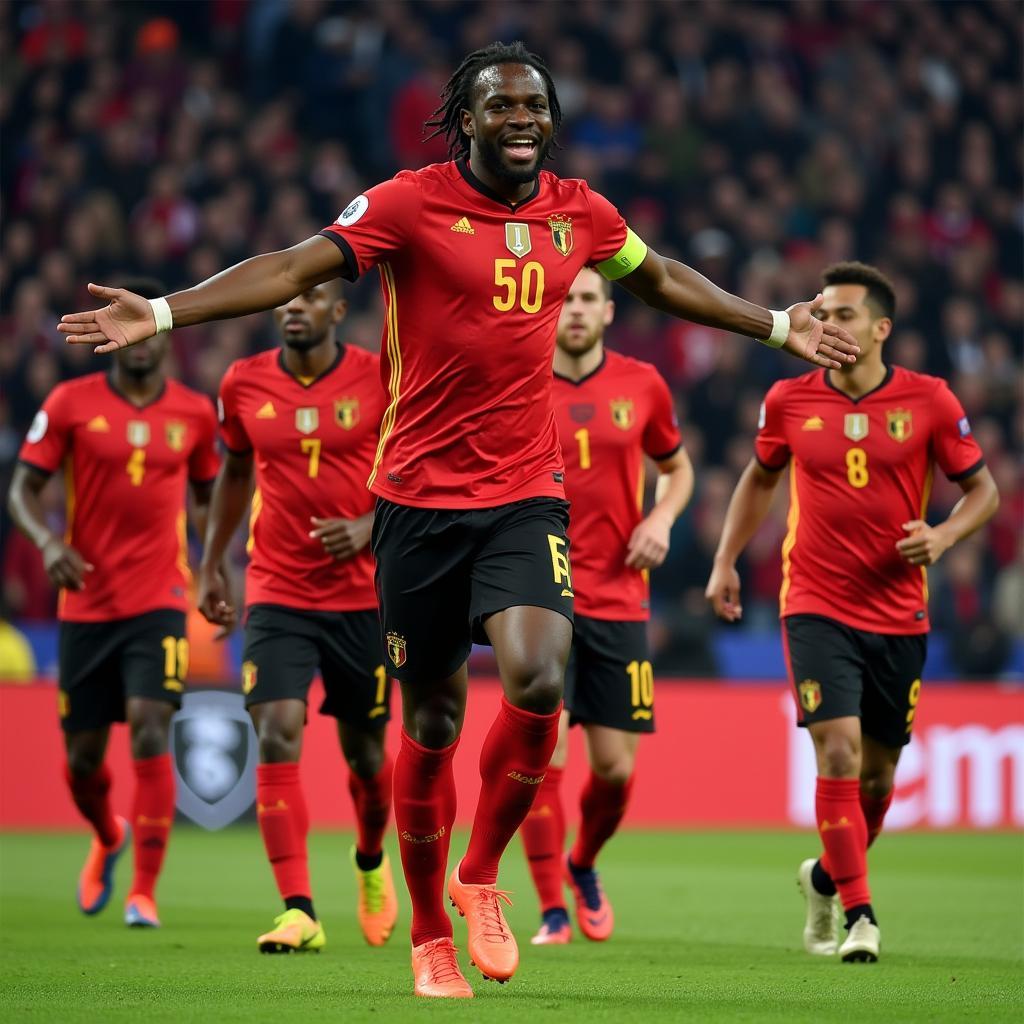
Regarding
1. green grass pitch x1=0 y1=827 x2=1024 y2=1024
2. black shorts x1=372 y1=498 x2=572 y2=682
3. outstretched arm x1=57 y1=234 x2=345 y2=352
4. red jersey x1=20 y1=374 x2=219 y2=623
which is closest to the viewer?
outstretched arm x1=57 y1=234 x2=345 y2=352

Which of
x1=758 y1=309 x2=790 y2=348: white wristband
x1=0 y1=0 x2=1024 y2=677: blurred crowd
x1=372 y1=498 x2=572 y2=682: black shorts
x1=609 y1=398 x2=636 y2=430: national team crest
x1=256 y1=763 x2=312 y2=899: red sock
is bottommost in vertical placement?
x1=256 y1=763 x2=312 y2=899: red sock

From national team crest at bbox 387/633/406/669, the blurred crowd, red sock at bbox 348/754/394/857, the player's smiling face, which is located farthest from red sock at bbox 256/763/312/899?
the blurred crowd

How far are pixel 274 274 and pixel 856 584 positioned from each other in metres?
3.26

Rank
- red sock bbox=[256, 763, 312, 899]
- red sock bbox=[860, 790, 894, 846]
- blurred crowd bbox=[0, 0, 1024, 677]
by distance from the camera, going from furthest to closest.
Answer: blurred crowd bbox=[0, 0, 1024, 677] → red sock bbox=[860, 790, 894, 846] → red sock bbox=[256, 763, 312, 899]

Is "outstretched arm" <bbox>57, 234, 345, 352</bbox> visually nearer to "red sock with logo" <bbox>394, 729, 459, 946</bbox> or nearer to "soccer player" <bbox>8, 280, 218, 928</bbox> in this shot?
"red sock with logo" <bbox>394, 729, 459, 946</bbox>

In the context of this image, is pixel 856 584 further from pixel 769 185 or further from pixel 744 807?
pixel 769 185

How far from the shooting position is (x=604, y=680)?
8.33 m

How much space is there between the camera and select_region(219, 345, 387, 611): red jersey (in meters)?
7.81

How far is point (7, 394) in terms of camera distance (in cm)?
1573

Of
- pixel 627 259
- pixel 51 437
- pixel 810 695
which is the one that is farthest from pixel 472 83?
pixel 51 437

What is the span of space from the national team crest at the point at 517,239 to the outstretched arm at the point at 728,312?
437 millimetres

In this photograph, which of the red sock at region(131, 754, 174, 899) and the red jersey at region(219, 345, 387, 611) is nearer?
the red jersey at region(219, 345, 387, 611)

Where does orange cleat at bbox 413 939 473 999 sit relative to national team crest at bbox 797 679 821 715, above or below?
below

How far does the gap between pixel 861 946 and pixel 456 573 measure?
7.77ft
